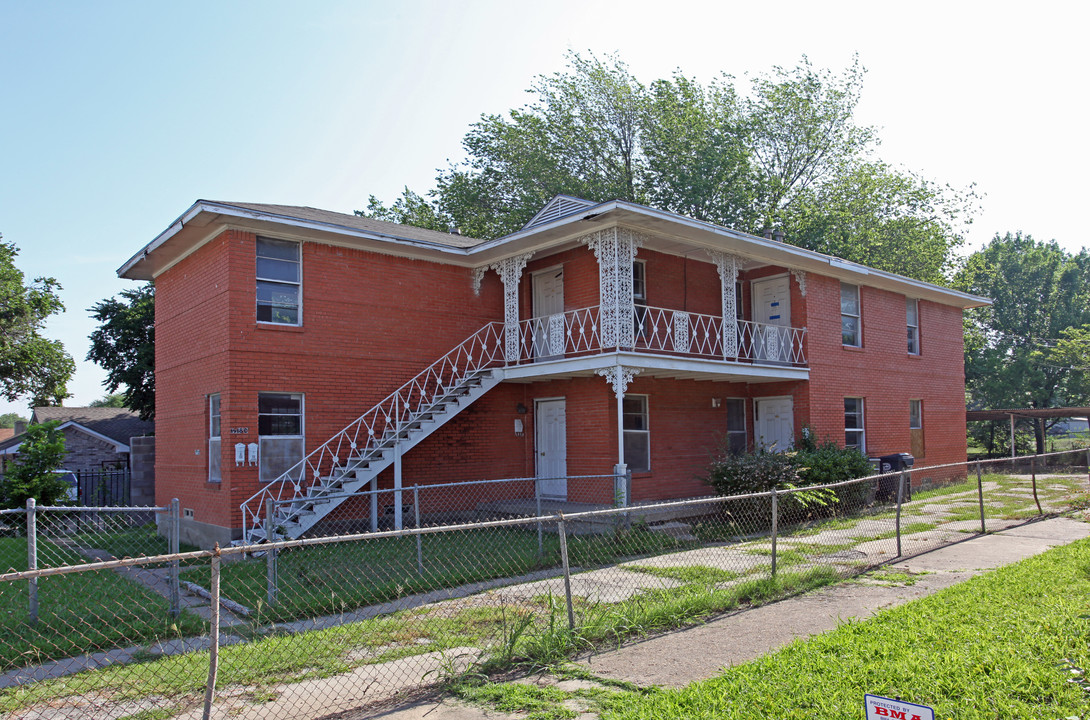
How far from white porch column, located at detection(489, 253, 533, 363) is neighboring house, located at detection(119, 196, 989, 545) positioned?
46 millimetres

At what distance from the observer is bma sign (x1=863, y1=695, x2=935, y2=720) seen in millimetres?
3157

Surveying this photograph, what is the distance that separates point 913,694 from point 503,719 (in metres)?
2.72

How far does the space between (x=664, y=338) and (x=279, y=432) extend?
310 inches

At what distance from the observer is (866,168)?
116ft

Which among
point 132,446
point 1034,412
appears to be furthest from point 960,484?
point 132,446

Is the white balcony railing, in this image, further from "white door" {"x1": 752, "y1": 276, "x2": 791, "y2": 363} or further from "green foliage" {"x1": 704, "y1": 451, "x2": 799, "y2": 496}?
"green foliage" {"x1": 704, "y1": 451, "x2": 799, "y2": 496}

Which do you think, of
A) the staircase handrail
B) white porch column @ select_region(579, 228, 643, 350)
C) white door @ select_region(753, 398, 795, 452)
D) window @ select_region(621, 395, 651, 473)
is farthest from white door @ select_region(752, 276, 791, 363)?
the staircase handrail

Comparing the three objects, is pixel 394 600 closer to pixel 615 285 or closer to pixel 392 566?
pixel 392 566

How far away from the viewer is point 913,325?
74.7ft

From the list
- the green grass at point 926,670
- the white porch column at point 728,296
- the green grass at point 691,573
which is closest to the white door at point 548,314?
the white porch column at point 728,296

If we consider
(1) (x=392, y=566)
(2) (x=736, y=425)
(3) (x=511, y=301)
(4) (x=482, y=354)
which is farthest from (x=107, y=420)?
(1) (x=392, y=566)

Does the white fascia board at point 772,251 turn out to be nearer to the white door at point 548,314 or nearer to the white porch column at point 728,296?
the white porch column at point 728,296

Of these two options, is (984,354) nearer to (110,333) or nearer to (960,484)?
(960,484)

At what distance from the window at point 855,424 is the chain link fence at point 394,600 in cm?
455
